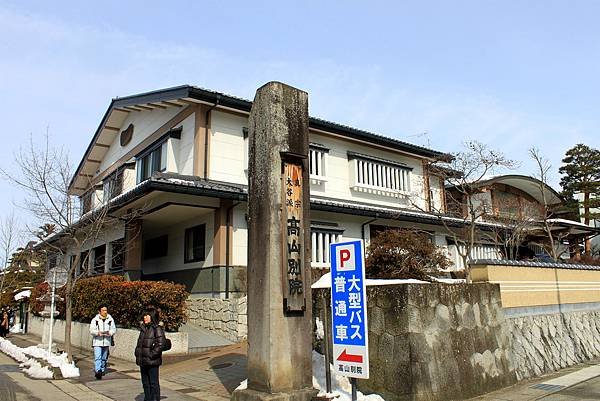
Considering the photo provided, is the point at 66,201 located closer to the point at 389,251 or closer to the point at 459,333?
the point at 389,251

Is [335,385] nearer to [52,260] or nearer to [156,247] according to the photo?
[156,247]

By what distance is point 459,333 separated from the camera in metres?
8.33

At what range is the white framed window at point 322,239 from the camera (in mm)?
17891

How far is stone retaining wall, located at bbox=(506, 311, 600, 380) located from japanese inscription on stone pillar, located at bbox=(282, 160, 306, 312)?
5364mm

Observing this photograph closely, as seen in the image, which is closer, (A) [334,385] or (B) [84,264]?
(A) [334,385]

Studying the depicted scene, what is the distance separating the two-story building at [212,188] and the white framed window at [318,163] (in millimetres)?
45

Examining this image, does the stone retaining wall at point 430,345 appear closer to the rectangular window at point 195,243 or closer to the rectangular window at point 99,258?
the rectangular window at point 195,243

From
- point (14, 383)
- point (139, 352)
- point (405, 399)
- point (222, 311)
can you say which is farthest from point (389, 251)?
point (14, 383)

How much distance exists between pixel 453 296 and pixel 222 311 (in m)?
8.24

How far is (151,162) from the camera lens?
20.2 m

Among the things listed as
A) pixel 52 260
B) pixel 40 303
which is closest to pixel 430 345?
pixel 40 303

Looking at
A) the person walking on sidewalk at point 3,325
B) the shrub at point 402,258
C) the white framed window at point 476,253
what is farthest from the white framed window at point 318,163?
the person walking on sidewalk at point 3,325

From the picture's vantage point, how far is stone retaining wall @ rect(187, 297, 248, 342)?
1409 cm

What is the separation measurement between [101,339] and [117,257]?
863 cm
